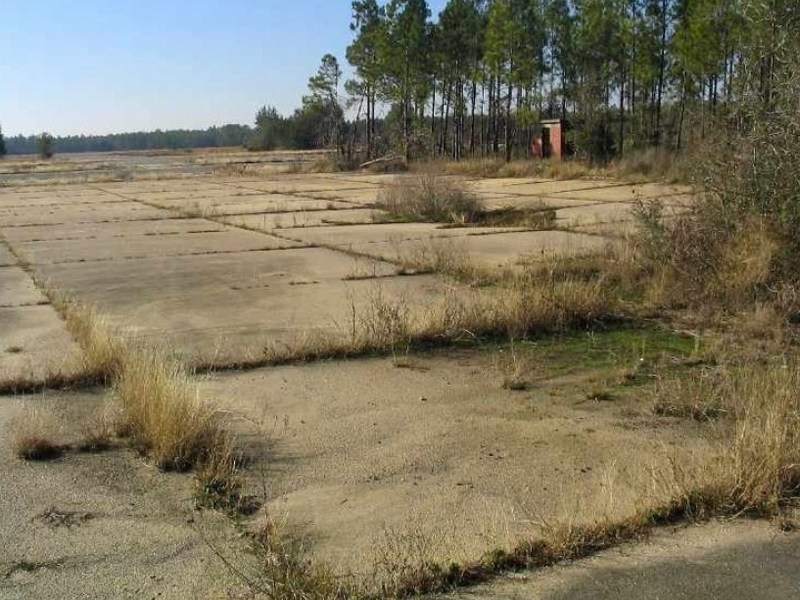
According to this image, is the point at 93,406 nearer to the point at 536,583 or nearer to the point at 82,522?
the point at 82,522

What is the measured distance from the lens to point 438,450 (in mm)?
5164

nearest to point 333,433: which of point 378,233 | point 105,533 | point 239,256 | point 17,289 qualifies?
point 105,533

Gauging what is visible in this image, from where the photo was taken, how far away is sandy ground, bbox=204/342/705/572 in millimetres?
4129

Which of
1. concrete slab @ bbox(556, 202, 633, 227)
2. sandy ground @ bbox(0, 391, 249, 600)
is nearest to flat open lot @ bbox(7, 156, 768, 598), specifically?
sandy ground @ bbox(0, 391, 249, 600)

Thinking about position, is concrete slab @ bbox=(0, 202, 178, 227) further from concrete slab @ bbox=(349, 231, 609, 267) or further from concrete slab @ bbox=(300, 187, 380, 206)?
concrete slab @ bbox=(349, 231, 609, 267)

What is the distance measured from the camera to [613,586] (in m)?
3.53

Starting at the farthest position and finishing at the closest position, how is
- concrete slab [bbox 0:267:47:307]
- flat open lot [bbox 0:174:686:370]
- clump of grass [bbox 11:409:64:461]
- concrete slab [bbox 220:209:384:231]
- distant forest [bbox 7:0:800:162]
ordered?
distant forest [bbox 7:0:800:162] → concrete slab [bbox 220:209:384:231] → concrete slab [bbox 0:267:47:307] → flat open lot [bbox 0:174:686:370] → clump of grass [bbox 11:409:64:461]

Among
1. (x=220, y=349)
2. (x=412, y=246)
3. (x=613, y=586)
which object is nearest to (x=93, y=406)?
(x=220, y=349)

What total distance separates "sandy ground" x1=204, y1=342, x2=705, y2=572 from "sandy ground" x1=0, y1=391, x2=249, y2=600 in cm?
46

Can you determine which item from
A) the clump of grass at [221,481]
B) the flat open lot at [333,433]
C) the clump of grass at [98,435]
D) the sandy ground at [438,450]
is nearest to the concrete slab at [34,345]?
the flat open lot at [333,433]

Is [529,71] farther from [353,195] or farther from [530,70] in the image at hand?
[353,195]

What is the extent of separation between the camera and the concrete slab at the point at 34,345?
688 centimetres

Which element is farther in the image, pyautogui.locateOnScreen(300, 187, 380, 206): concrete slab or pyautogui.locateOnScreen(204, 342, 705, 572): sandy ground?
pyautogui.locateOnScreen(300, 187, 380, 206): concrete slab

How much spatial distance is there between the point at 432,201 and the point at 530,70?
33.4 metres
